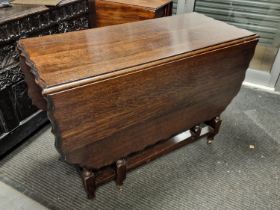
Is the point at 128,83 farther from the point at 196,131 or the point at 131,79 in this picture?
the point at 196,131

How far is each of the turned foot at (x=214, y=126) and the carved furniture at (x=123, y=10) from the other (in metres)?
0.88

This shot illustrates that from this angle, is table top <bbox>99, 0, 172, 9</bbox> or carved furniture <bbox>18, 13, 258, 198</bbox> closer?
carved furniture <bbox>18, 13, 258, 198</bbox>

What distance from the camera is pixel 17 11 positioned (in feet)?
4.95

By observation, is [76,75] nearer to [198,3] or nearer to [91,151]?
[91,151]

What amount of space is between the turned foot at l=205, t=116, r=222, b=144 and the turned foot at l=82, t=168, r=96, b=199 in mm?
873

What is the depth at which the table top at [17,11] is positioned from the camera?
1403 mm

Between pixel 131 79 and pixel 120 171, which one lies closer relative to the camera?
pixel 131 79

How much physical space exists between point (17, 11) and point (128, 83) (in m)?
0.94

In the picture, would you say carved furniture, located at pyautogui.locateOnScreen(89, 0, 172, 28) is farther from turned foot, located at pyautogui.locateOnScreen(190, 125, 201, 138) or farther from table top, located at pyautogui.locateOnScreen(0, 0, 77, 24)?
turned foot, located at pyautogui.locateOnScreen(190, 125, 201, 138)

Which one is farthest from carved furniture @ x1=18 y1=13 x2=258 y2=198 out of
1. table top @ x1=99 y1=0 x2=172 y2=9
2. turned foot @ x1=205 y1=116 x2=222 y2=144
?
table top @ x1=99 y1=0 x2=172 y2=9

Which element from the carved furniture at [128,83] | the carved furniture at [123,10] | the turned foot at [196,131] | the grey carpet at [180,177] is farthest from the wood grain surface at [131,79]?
the carved furniture at [123,10]

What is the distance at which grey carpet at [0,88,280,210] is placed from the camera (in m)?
1.41

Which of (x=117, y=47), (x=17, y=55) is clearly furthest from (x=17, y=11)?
(x=117, y=47)

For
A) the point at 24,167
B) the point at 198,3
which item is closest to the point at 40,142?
the point at 24,167
